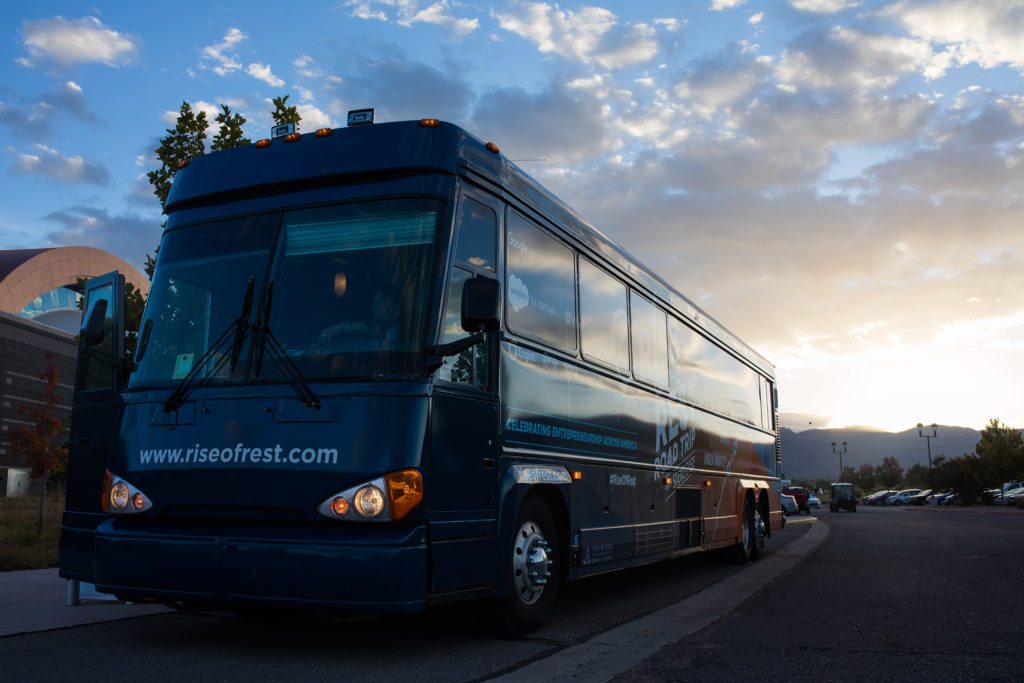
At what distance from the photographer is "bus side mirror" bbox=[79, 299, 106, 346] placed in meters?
7.66

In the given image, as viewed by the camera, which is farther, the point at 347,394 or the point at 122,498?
the point at 122,498

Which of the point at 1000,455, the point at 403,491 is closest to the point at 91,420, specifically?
the point at 403,491

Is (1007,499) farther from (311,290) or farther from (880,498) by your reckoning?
(311,290)

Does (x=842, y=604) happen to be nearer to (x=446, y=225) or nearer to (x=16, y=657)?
(x=446, y=225)

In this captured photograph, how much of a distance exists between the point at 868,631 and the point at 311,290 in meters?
4.99

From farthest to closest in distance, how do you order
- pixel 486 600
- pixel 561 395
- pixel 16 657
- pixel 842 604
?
1. pixel 842 604
2. pixel 561 395
3. pixel 486 600
4. pixel 16 657

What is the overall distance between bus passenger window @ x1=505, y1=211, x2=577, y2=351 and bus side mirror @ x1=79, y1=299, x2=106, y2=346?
11.0 ft

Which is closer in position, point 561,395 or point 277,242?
point 277,242

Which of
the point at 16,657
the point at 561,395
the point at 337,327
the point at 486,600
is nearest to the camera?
the point at 337,327

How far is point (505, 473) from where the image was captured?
6.68 metres

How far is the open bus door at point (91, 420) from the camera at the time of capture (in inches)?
302

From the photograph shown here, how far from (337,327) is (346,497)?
109cm

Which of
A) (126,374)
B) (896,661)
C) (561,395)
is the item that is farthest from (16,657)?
(896,661)

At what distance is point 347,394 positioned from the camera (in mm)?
5770
